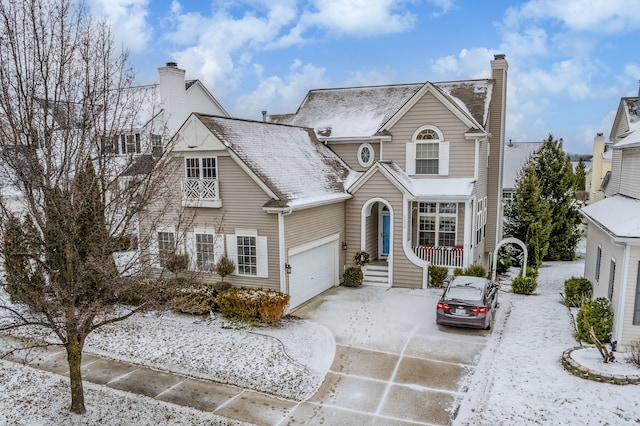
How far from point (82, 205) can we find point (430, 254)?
15.4m

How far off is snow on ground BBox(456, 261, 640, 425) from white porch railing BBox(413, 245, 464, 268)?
5125mm

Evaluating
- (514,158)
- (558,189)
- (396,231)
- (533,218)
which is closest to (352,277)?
(396,231)

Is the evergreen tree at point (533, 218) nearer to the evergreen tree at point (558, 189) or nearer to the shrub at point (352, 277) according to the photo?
the evergreen tree at point (558, 189)

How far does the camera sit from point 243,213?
16.8 meters

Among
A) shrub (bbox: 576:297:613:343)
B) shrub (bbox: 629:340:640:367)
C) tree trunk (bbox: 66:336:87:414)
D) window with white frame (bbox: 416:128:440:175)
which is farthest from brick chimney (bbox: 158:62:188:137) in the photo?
shrub (bbox: 629:340:640:367)

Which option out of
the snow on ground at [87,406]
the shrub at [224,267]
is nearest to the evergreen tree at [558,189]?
the shrub at [224,267]

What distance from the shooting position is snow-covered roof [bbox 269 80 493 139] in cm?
2259

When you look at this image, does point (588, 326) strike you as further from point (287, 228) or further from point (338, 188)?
point (338, 188)

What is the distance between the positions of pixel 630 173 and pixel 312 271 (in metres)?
12.2

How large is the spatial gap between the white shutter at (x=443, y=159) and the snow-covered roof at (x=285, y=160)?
419 cm

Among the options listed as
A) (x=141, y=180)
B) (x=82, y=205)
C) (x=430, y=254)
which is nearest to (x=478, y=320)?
(x=430, y=254)

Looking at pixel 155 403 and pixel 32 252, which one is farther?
pixel 155 403

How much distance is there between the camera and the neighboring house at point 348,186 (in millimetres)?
16797

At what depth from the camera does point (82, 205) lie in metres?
8.67
